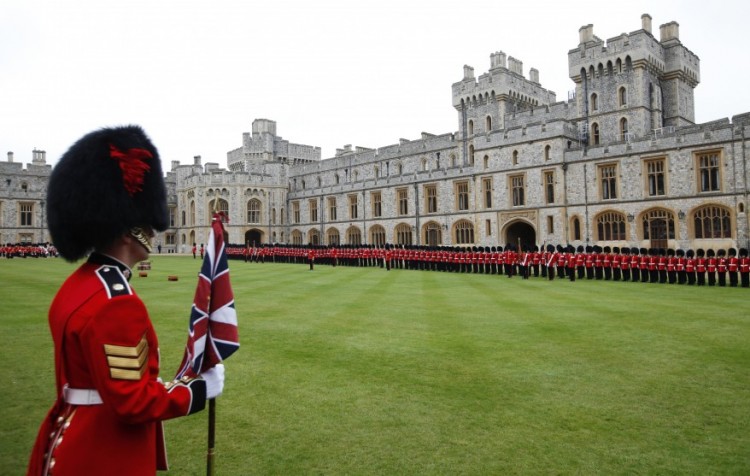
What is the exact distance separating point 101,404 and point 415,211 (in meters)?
42.1

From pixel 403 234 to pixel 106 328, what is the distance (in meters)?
43.7

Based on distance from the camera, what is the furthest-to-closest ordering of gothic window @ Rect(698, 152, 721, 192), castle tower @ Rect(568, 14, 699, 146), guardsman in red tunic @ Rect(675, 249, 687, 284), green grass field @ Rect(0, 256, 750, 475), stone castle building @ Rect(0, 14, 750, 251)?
1. castle tower @ Rect(568, 14, 699, 146)
2. stone castle building @ Rect(0, 14, 750, 251)
3. gothic window @ Rect(698, 152, 721, 192)
4. guardsman in red tunic @ Rect(675, 249, 687, 284)
5. green grass field @ Rect(0, 256, 750, 475)

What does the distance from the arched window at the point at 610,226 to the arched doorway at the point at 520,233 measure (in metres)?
5.37

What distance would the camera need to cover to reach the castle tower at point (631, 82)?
34.2m

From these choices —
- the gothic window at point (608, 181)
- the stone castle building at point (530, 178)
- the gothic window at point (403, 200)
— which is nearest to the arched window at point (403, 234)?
the stone castle building at point (530, 178)

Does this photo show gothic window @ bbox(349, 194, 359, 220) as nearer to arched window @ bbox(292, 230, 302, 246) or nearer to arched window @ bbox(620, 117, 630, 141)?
arched window @ bbox(292, 230, 302, 246)

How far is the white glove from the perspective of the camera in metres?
2.81

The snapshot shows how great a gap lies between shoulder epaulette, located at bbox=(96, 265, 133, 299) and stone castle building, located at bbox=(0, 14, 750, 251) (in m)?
15.7

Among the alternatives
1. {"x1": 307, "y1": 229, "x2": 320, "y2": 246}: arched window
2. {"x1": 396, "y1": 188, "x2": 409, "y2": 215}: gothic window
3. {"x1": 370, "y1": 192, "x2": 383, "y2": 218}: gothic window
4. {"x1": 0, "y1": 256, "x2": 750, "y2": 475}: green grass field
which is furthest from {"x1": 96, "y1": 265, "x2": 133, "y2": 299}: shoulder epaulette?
{"x1": 307, "y1": 229, "x2": 320, "y2": 246}: arched window

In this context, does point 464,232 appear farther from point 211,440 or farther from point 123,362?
point 123,362

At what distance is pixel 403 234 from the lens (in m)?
45.8

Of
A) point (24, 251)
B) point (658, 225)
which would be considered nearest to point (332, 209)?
point (24, 251)

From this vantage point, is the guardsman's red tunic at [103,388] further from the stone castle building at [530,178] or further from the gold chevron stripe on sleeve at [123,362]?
the stone castle building at [530,178]

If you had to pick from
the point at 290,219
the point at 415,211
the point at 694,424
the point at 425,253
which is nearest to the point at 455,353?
the point at 694,424
